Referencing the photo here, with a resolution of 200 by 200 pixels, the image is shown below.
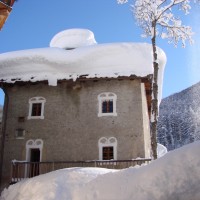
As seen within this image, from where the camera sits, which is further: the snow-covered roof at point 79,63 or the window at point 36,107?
the window at point 36,107

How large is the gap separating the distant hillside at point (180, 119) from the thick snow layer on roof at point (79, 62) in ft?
84.8

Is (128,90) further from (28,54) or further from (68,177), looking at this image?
(68,177)

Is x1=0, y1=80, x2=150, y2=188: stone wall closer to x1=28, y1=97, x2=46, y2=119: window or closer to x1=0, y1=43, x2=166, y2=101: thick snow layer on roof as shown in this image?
x1=28, y1=97, x2=46, y2=119: window

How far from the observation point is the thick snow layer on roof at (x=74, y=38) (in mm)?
23673

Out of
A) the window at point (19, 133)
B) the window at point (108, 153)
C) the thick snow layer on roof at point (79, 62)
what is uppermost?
the thick snow layer on roof at point (79, 62)

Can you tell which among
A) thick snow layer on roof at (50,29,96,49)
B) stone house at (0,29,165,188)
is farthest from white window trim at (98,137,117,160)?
thick snow layer on roof at (50,29,96,49)

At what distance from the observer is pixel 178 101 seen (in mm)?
51438

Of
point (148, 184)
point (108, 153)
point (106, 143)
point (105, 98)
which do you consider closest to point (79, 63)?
point (105, 98)

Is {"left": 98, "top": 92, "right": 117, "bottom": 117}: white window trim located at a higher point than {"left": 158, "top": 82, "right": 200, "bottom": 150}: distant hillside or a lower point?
lower

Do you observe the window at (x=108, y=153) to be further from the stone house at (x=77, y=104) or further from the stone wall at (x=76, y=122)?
the stone wall at (x=76, y=122)

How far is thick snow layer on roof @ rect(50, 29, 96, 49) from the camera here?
23673 millimetres

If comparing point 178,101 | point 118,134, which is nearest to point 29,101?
point 118,134

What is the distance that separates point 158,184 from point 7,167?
13.2m

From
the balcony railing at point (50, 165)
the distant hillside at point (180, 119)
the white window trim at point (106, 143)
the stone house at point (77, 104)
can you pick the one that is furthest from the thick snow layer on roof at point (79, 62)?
the distant hillside at point (180, 119)
